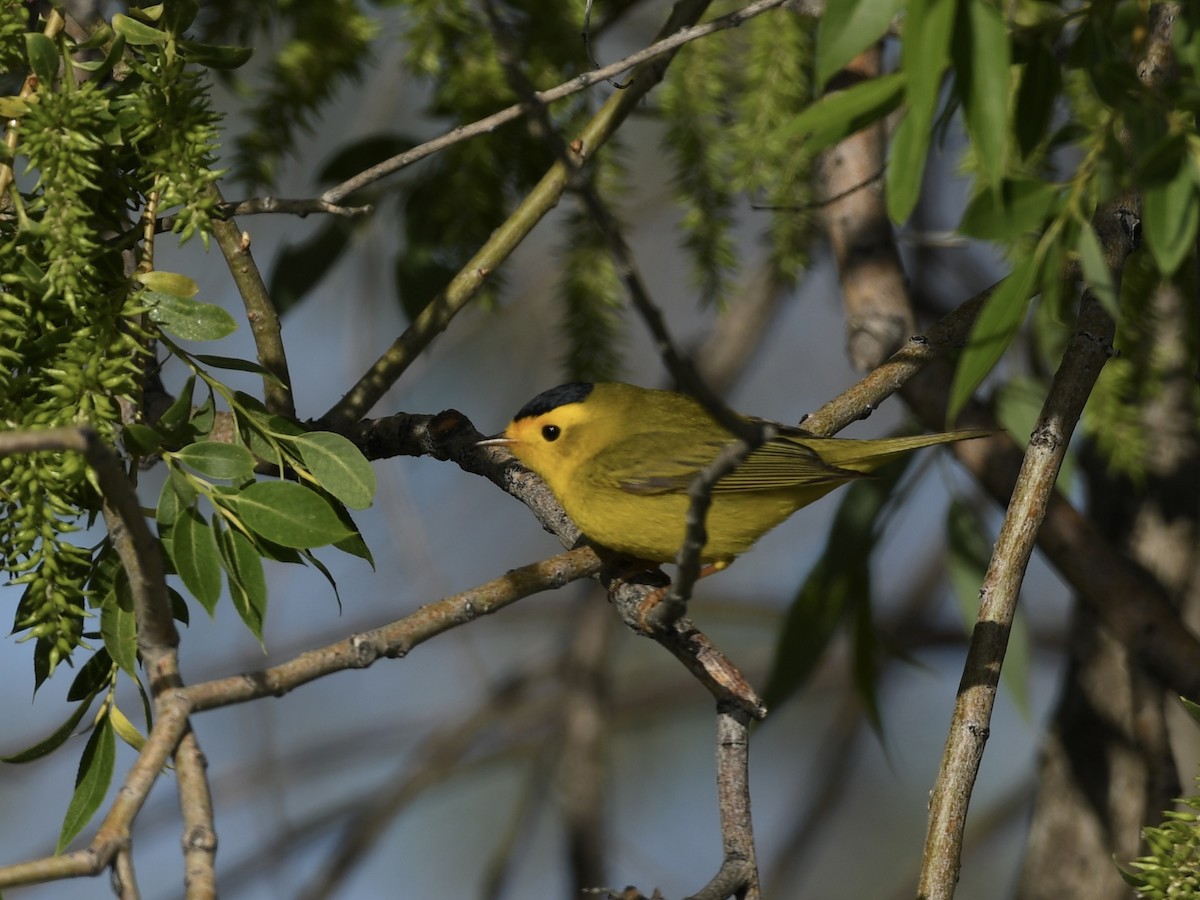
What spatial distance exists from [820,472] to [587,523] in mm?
459

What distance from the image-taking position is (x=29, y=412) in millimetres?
1233

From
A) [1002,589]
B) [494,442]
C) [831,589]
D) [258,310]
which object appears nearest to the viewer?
[1002,589]

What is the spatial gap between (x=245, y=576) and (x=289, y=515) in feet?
0.26

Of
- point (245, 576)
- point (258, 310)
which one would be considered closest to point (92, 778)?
point (245, 576)

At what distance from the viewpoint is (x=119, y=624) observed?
4.23ft

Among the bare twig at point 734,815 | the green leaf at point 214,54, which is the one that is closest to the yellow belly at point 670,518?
Result: the bare twig at point 734,815

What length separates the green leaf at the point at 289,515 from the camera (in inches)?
50.4

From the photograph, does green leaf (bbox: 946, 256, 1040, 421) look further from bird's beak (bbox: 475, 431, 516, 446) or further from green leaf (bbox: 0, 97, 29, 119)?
bird's beak (bbox: 475, 431, 516, 446)

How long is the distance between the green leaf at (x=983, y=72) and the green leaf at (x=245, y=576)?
0.81 metres

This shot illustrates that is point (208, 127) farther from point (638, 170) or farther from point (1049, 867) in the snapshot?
point (638, 170)

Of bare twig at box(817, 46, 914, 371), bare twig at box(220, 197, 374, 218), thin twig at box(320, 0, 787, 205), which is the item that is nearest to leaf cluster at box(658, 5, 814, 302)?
bare twig at box(817, 46, 914, 371)

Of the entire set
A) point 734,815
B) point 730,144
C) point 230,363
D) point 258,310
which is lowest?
point 734,815

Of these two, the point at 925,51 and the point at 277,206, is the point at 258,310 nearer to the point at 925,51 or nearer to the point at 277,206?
the point at 277,206

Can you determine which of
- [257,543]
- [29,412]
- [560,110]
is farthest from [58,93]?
[560,110]
